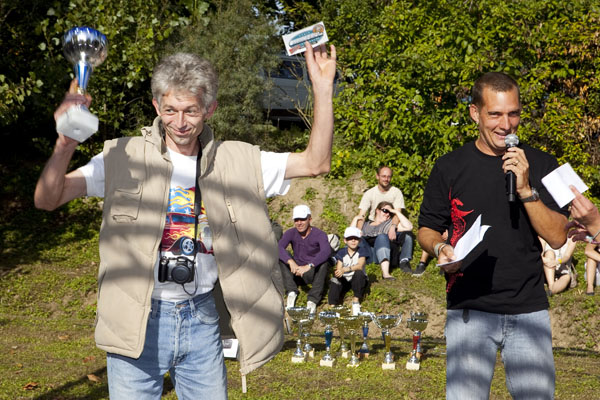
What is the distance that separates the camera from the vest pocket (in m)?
3.13

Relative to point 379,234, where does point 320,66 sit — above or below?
above

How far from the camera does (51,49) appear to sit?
15789 mm

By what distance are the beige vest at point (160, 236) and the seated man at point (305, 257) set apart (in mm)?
7974

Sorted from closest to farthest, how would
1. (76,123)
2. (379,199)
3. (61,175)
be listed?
1. (76,123)
2. (61,175)
3. (379,199)

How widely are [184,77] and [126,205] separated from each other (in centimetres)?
61

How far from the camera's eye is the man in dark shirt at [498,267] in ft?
11.5

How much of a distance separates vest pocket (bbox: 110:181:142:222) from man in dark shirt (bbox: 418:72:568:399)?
4.88 ft

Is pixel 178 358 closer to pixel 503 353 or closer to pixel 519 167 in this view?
pixel 503 353

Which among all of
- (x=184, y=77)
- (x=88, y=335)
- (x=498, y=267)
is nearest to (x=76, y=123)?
(x=184, y=77)

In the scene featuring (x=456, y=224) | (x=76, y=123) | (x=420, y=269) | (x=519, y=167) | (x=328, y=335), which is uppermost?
(x=76, y=123)

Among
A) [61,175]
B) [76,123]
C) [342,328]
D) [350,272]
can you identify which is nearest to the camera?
[76,123]

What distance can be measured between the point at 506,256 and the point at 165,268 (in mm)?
1632

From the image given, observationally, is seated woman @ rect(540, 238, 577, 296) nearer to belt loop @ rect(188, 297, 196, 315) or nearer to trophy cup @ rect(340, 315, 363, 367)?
trophy cup @ rect(340, 315, 363, 367)

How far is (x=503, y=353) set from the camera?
3.61m
